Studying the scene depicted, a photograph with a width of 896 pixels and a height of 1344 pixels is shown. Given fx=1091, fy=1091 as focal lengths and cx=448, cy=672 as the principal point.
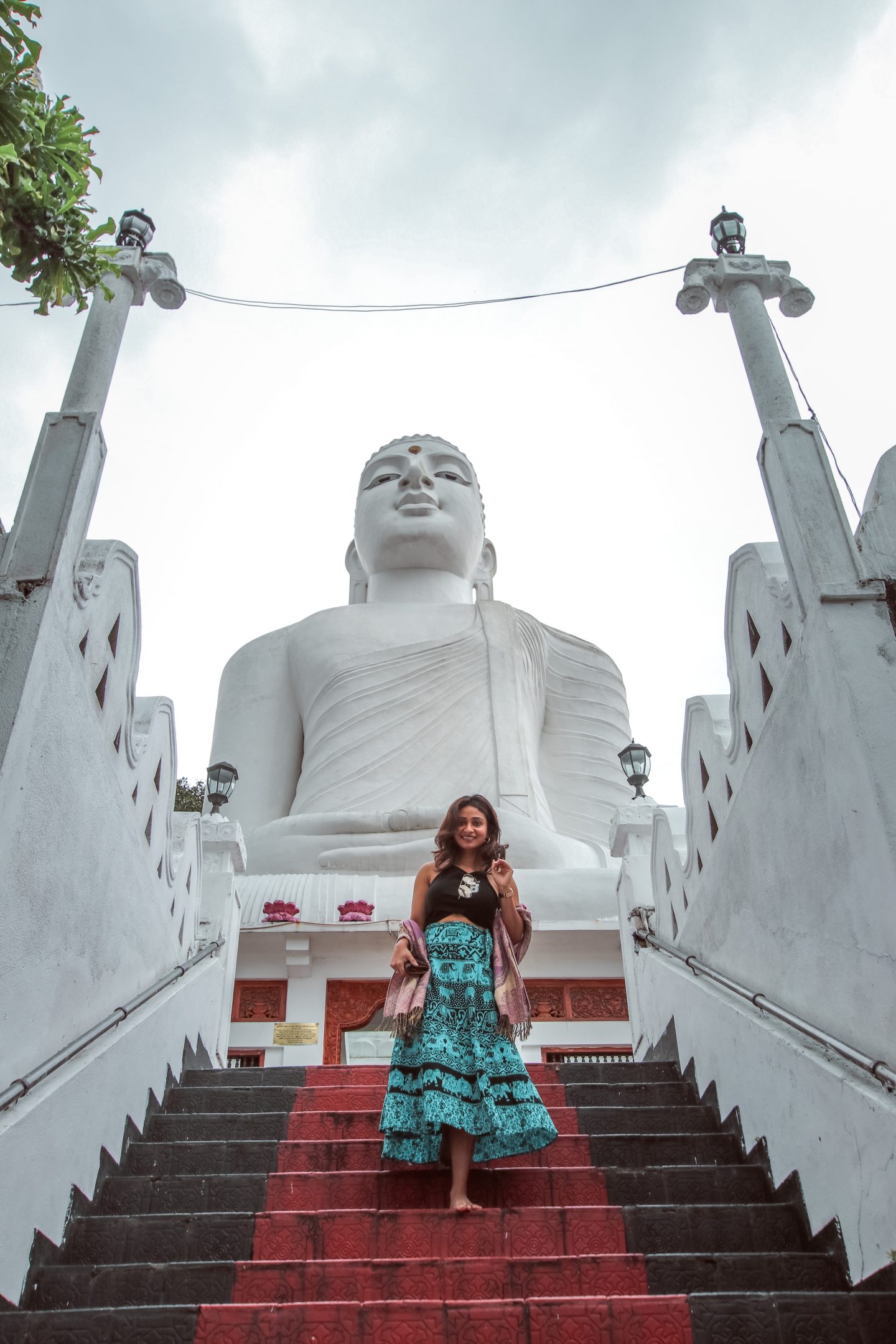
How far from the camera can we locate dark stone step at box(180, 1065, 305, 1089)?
4734 mm

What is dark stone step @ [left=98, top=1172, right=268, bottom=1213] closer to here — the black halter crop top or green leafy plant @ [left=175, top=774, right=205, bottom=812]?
the black halter crop top

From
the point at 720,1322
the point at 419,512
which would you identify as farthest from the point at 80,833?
the point at 419,512

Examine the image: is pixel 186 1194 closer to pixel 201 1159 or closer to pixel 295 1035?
pixel 201 1159

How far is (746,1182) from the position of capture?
341 cm

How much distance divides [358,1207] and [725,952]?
1.71m

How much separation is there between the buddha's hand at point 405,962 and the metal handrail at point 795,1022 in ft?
3.70

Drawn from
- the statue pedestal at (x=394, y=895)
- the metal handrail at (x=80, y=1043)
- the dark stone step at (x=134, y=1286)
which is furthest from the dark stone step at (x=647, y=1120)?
the statue pedestal at (x=394, y=895)

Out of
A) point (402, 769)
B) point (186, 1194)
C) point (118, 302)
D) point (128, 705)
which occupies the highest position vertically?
point (402, 769)

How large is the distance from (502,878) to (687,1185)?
1.11 m

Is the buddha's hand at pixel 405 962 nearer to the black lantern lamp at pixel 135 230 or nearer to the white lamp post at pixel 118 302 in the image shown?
the white lamp post at pixel 118 302

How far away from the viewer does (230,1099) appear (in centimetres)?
443

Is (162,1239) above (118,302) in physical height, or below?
below

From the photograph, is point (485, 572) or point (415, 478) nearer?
point (415, 478)

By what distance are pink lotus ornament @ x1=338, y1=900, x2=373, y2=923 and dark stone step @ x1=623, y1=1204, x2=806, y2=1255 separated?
394 cm
